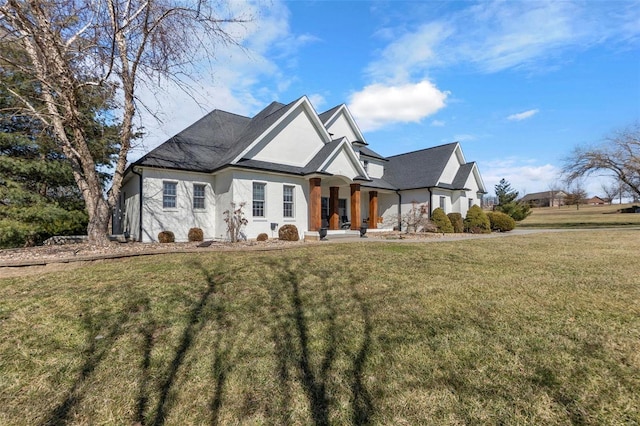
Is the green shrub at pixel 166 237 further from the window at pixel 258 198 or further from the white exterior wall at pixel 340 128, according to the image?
the white exterior wall at pixel 340 128

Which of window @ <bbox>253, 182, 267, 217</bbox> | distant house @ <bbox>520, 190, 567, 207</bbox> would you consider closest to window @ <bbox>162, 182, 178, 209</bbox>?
window @ <bbox>253, 182, 267, 217</bbox>

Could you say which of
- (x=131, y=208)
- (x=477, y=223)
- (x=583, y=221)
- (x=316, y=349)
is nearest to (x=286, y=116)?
(x=131, y=208)

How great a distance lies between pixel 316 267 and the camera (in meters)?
7.66

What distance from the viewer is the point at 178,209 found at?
1478 cm

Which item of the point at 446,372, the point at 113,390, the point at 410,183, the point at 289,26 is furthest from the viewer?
the point at 410,183

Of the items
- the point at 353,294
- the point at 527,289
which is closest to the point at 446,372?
the point at 353,294

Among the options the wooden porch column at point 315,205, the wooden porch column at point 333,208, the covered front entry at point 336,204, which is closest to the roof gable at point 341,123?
the covered front entry at point 336,204

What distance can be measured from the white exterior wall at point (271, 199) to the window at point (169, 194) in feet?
9.84

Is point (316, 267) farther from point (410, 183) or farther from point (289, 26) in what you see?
point (410, 183)

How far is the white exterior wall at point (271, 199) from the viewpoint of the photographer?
14.7 m

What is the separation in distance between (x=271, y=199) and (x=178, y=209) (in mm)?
4579

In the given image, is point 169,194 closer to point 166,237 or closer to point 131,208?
point 166,237

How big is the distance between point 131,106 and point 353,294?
34.1 feet

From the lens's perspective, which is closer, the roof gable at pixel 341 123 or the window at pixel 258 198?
the window at pixel 258 198
